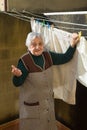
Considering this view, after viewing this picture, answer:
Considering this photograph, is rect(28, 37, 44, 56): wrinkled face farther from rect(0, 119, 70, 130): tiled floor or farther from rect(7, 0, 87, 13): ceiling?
rect(0, 119, 70, 130): tiled floor

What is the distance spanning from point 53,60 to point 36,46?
24 cm

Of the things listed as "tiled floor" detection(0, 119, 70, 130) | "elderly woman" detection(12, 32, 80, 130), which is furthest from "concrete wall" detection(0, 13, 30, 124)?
"elderly woman" detection(12, 32, 80, 130)

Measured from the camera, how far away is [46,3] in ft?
9.12

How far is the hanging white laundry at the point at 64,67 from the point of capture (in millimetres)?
2033

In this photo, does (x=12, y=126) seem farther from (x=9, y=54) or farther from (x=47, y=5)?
(x=47, y=5)

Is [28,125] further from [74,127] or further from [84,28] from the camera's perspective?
[84,28]

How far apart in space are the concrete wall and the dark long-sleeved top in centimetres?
74

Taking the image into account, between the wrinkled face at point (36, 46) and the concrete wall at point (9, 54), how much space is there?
2.50ft

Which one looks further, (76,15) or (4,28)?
(4,28)

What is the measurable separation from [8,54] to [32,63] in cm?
81

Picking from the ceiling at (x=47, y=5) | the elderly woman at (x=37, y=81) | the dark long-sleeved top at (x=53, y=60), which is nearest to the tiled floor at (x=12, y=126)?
the elderly woman at (x=37, y=81)

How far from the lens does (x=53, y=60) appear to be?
211cm

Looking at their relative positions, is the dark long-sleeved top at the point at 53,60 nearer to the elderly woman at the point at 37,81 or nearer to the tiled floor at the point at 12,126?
the elderly woman at the point at 37,81

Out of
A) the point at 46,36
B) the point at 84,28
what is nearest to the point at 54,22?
the point at 46,36
